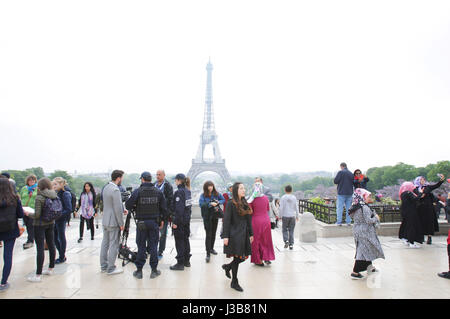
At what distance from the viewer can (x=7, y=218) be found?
4926 millimetres

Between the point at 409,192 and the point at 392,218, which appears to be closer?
the point at 409,192

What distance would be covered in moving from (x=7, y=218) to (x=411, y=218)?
29.2 feet

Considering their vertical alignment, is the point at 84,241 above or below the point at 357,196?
below

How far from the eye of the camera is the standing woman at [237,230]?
16.4 feet

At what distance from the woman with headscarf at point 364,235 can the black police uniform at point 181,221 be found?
126 inches

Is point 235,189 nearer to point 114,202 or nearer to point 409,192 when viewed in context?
point 114,202

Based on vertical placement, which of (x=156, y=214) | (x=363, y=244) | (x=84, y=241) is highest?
(x=156, y=214)

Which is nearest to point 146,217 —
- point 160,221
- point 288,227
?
point 160,221

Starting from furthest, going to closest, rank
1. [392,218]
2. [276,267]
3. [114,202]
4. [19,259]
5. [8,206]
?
[392,218] → [19,259] → [276,267] → [114,202] → [8,206]

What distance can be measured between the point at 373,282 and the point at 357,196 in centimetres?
151

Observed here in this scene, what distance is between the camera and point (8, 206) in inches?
195

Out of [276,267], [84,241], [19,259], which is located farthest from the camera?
[84,241]

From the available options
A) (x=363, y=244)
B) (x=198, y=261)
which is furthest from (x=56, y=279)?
(x=363, y=244)

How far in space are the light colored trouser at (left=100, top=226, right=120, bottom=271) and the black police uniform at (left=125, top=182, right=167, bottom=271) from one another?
54 centimetres
